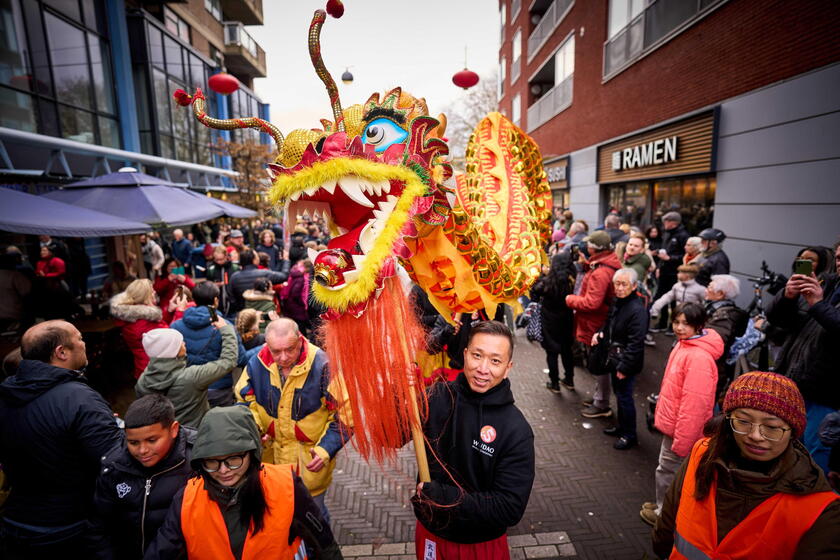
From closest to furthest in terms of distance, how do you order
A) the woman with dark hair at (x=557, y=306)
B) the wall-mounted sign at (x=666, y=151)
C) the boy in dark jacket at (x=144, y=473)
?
the boy in dark jacket at (x=144, y=473) → the woman with dark hair at (x=557, y=306) → the wall-mounted sign at (x=666, y=151)

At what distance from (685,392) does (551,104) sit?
16.1 metres

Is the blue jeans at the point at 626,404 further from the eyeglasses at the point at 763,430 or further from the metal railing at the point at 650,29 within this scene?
the metal railing at the point at 650,29

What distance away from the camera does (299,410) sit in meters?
2.40

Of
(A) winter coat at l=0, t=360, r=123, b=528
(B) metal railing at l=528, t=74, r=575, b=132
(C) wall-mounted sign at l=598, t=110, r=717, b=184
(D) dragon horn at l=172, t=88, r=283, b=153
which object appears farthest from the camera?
(B) metal railing at l=528, t=74, r=575, b=132

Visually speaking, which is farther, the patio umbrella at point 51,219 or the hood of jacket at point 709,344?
the patio umbrella at point 51,219

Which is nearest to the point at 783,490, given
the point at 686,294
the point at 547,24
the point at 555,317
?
the point at 555,317

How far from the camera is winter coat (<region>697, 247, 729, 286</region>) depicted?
5.47m

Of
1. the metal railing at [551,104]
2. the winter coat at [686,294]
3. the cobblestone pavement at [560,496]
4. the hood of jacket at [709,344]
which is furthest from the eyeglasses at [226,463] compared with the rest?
the metal railing at [551,104]

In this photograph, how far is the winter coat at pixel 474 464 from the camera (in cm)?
158

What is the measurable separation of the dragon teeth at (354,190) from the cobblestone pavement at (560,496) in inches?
63.2

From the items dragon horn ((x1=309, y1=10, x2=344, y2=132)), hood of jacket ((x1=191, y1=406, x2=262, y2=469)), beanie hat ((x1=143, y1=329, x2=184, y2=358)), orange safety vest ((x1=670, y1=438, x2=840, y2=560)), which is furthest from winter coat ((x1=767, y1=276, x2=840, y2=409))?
beanie hat ((x1=143, y1=329, x2=184, y2=358))

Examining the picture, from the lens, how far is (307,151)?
4.67 ft

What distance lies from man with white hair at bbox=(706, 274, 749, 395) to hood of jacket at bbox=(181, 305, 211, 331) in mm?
3932

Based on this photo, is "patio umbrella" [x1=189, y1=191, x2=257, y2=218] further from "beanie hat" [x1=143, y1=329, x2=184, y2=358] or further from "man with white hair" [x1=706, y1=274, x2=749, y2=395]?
"man with white hair" [x1=706, y1=274, x2=749, y2=395]
